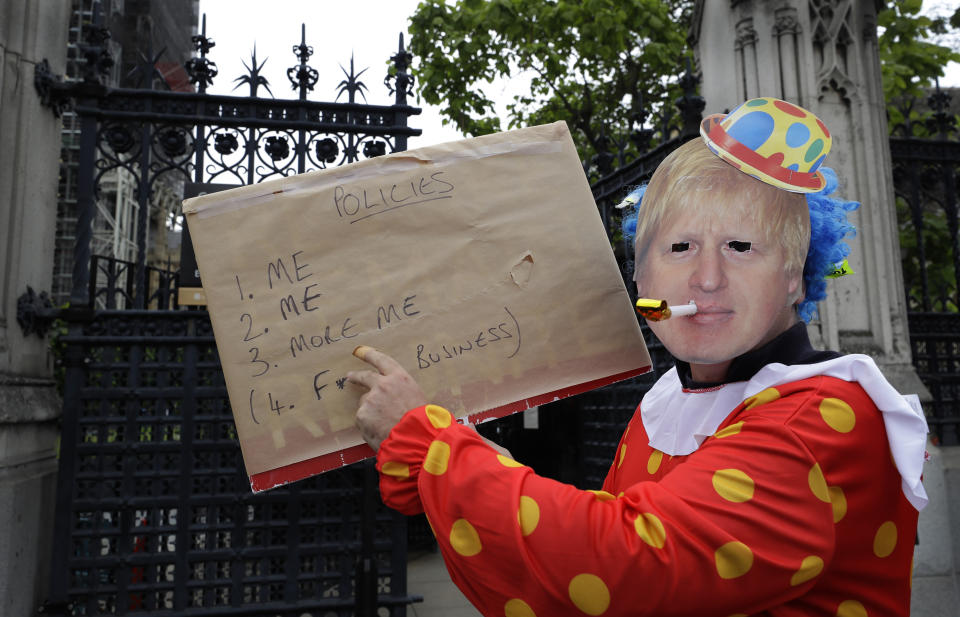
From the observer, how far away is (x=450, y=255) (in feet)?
5.34

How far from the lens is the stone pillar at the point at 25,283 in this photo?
3.81m

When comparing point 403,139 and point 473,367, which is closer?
point 473,367

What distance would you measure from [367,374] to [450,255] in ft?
1.20

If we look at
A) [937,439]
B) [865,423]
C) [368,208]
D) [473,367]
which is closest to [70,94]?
[368,208]

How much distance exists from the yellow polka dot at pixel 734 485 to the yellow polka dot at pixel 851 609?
1.11 feet

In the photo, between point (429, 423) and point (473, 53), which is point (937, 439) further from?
point (473, 53)

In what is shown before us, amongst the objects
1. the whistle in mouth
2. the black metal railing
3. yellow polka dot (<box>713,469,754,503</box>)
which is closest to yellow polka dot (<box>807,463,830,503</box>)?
yellow polka dot (<box>713,469,754,503</box>)

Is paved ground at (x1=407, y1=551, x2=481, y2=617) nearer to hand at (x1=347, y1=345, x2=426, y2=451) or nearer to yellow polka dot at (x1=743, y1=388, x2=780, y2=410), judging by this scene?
hand at (x1=347, y1=345, x2=426, y2=451)

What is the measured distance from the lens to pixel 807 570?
1112 mm

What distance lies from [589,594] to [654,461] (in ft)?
1.64

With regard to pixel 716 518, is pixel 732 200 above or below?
above

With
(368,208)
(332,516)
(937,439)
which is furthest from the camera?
(937,439)

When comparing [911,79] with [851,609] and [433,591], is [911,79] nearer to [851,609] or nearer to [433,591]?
[433,591]

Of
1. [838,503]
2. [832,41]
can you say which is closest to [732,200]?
[838,503]
